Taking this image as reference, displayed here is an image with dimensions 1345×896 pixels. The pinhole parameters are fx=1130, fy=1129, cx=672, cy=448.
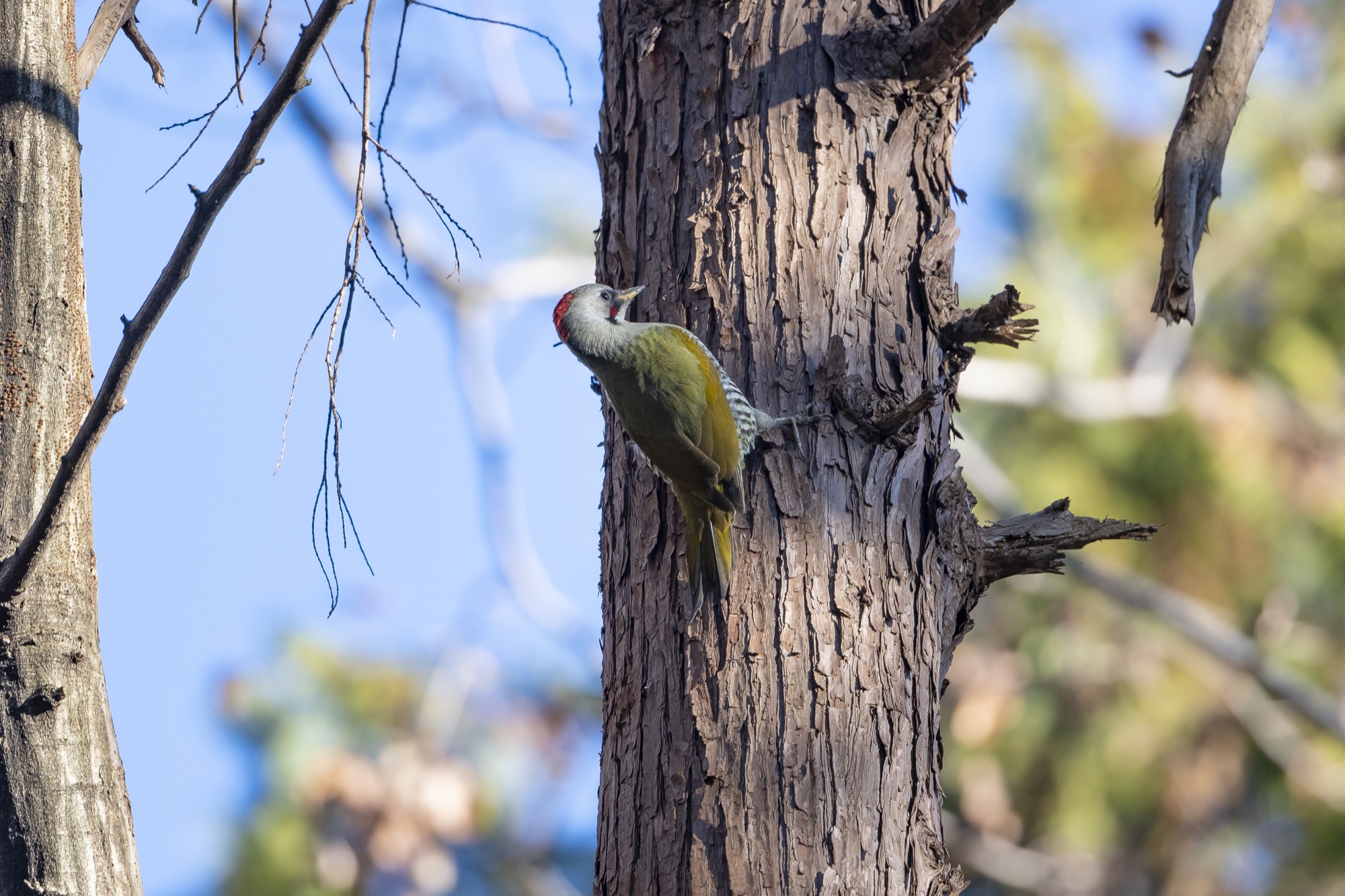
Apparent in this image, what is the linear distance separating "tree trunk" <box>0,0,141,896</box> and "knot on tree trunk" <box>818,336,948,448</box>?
165 centimetres

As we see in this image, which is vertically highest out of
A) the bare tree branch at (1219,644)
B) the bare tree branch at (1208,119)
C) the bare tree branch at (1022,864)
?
the bare tree branch at (1208,119)

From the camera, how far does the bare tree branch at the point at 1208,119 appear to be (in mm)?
2836

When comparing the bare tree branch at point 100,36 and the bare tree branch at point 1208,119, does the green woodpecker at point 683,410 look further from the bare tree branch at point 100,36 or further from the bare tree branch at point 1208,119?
the bare tree branch at point 100,36

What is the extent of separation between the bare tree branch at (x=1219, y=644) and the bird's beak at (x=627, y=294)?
5.48 m

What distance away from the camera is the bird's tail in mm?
2635

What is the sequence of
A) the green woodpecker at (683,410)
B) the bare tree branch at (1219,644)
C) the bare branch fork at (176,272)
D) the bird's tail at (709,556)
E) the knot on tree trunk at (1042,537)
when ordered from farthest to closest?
the bare tree branch at (1219,644) < the knot on tree trunk at (1042,537) < the green woodpecker at (683,410) < the bird's tail at (709,556) < the bare branch fork at (176,272)

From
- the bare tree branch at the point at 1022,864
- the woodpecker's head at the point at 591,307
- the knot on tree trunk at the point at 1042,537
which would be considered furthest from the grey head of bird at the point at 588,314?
the bare tree branch at the point at 1022,864

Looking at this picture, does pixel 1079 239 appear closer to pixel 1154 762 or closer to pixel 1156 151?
pixel 1156 151

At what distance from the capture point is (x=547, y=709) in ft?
37.3

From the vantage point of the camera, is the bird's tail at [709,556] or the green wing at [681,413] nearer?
the bird's tail at [709,556]

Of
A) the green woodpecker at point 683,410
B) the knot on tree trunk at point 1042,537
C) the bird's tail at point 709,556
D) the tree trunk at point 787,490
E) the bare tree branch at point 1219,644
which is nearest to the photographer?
the tree trunk at point 787,490

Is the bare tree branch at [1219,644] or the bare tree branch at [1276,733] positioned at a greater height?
the bare tree branch at [1219,644]

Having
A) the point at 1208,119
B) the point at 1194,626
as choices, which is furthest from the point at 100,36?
the point at 1194,626

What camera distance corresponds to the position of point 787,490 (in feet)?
8.95
